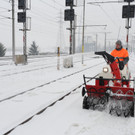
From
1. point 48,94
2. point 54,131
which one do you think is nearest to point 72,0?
point 48,94

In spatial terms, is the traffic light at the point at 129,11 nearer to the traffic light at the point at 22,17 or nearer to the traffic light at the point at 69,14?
the traffic light at the point at 69,14

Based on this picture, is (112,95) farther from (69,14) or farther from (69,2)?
(69,2)

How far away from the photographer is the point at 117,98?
434 centimetres

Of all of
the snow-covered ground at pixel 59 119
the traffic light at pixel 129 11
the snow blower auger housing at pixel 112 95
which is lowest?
the snow-covered ground at pixel 59 119

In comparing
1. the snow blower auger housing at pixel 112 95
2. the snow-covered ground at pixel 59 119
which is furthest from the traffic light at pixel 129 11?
the snow-covered ground at pixel 59 119

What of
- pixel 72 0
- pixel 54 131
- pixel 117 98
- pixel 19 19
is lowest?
pixel 54 131

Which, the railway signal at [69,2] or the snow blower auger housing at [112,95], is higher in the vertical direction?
the railway signal at [69,2]

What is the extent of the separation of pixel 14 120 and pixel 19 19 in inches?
557

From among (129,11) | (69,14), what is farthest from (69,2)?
(129,11)

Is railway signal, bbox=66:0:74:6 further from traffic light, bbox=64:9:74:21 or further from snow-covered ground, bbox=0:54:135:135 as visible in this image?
snow-covered ground, bbox=0:54:135:135

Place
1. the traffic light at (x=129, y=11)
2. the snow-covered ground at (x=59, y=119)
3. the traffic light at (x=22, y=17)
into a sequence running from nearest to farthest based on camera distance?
the snow-covered ground at (x=59, y=119)
the traffic light at (x=129, y=11)
the traffic light at (x=22, y=17)

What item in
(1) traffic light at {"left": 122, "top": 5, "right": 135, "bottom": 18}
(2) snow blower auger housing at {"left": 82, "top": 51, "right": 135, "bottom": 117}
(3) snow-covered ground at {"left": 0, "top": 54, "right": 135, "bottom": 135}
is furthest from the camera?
(1) traffic light at {"left": 122, "top": 5, "right": 135, "bottom": 18}

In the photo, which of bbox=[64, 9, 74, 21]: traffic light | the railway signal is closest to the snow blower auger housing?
bbox=[64, 9, 74, 21]: traffic light

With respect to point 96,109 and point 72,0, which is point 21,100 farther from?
point 72,0
